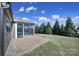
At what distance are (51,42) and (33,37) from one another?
167 cm

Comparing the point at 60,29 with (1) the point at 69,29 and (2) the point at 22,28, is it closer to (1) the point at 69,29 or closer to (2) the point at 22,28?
(1) the point at 69,29

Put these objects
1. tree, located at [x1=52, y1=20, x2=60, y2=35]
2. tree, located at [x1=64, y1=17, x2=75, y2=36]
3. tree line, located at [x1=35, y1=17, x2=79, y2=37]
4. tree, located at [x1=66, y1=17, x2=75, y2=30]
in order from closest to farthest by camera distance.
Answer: tree line, located at [x1=35, y1=17, x2=79, y2=37]
tree, located at [x1=52, y1=20, x2=60, y2=35]
tree, located at [x1=64, y1=17, x2=75, y2=36]
tree, located at [x1=66, y1=17, x2=75, y2=30]

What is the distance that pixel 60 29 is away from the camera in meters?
13.7

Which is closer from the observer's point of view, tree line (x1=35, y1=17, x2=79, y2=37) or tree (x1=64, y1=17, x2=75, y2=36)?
tree line (x1=35, y1=17, x2=79, y2=37)

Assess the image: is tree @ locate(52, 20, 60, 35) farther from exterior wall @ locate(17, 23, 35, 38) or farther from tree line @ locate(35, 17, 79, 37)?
exterior wall @ locate(17, 23, 35, 38)

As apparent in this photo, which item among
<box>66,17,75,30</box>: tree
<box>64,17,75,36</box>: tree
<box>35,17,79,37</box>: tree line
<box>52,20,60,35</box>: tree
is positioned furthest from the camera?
<box>66,17,75,30</box>: tree

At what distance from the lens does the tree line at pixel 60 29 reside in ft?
43.4

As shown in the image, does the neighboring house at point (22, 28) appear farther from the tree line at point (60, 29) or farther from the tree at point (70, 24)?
the tree at point (70, 24)

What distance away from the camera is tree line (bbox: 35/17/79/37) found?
1324 centimetres

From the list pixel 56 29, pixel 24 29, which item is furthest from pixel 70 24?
pixel 24 29

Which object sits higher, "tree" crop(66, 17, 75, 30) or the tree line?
"tree" crop(66, 17, 75, 30)

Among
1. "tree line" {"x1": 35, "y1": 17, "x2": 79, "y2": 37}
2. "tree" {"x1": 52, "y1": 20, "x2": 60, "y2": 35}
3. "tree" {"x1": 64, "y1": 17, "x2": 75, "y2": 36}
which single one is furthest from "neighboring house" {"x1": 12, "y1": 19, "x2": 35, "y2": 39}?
"tree" {"x1": 64, "y1": 17, "x2": 75, "y2": 36}

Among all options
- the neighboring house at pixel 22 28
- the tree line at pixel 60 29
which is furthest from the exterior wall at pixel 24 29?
the tree line at pixel 60 29

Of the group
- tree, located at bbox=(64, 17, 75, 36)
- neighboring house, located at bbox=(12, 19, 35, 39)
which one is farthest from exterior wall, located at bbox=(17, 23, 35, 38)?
tree, located at bbox=(64, 17, 75, 36)
